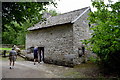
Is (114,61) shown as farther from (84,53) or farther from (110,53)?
(84,53)

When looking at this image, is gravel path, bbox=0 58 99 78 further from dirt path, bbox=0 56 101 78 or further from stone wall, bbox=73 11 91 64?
stone wall, bbox=73 11 91 64

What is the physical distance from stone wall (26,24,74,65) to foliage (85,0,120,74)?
148 inches

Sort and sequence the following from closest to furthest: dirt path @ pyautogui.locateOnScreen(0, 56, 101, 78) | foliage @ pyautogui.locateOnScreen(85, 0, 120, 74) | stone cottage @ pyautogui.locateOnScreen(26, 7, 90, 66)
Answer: foliage @ pyautogui.locateOnScreen(85, 0, 120, 74), dirt path @ pyautogui.locateOnScreen(0, 56, 101, 78), stone cottage @ pyautogui.locateOnScreen(26, 7, 90, 66)

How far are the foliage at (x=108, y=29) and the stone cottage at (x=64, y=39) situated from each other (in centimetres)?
341

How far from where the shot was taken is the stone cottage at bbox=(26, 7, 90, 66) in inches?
452

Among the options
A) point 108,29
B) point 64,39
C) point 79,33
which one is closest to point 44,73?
point 64,39

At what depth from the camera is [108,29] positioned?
5.06m

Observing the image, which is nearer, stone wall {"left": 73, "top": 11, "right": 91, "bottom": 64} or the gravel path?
the gravel path

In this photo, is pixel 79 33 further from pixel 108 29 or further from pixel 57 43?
pixel 108 29

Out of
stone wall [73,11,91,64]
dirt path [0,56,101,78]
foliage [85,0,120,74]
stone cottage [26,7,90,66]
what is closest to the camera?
foliage [85,0,120,74]

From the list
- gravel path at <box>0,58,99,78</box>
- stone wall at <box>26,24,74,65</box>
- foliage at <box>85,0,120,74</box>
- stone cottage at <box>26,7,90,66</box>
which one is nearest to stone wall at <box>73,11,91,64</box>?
stone cottage at <box>26,7,90,66</box>

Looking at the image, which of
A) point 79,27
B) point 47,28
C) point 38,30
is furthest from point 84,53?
point 38,30

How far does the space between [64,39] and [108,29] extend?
23.6ft

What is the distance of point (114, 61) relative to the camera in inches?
313
